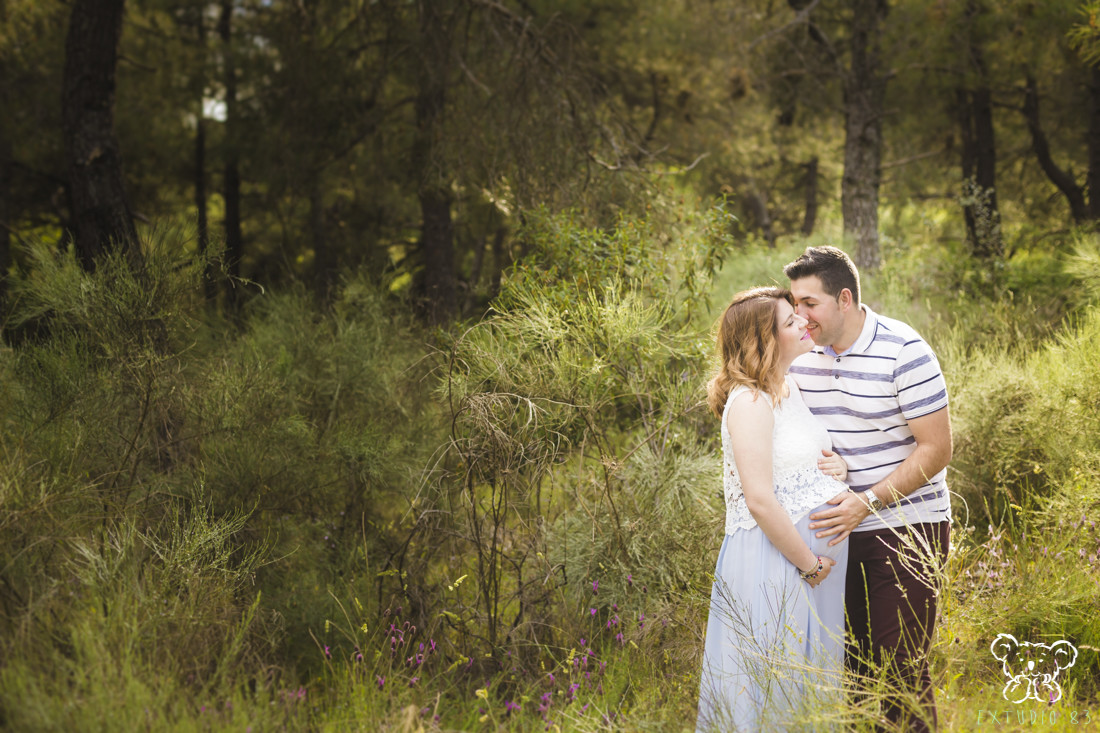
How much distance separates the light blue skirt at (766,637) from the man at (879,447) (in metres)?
0.13

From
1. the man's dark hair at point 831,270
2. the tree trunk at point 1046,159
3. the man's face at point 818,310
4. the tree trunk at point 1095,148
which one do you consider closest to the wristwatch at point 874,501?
the man's face at point 818,310

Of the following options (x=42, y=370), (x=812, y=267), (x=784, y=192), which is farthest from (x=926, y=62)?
(x=784, y=192)

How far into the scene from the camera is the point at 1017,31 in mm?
8773

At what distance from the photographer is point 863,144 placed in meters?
10.6

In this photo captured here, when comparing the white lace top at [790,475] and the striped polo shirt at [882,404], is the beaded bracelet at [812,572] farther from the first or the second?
the striped polo shirt at [882,404]

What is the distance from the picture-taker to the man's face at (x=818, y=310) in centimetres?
288

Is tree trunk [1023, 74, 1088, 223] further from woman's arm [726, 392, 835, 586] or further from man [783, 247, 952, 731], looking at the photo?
woman's arm [726, 392, 835, 586]

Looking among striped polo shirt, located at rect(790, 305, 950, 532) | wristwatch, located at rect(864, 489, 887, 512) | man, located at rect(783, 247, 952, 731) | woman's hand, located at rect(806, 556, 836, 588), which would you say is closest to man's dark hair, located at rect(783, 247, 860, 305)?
man, located at rect(783, 247, 952, 731)

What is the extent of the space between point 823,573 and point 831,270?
111cm

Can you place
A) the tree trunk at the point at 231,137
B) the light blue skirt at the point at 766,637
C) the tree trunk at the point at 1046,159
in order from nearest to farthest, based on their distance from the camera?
1. the light blue skirt at the point at 766,637
2. the tree trunk at the point at 1046,159
3. the tree trunk at the point at 231,137

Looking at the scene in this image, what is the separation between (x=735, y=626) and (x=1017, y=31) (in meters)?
9.02

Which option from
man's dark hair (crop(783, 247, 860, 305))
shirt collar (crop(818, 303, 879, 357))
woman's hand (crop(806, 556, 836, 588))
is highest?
man's dark hair (crop(783, 247, 860, 305))

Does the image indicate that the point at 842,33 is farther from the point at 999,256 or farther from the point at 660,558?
the point at 660,558

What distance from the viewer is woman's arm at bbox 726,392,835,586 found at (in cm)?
252
